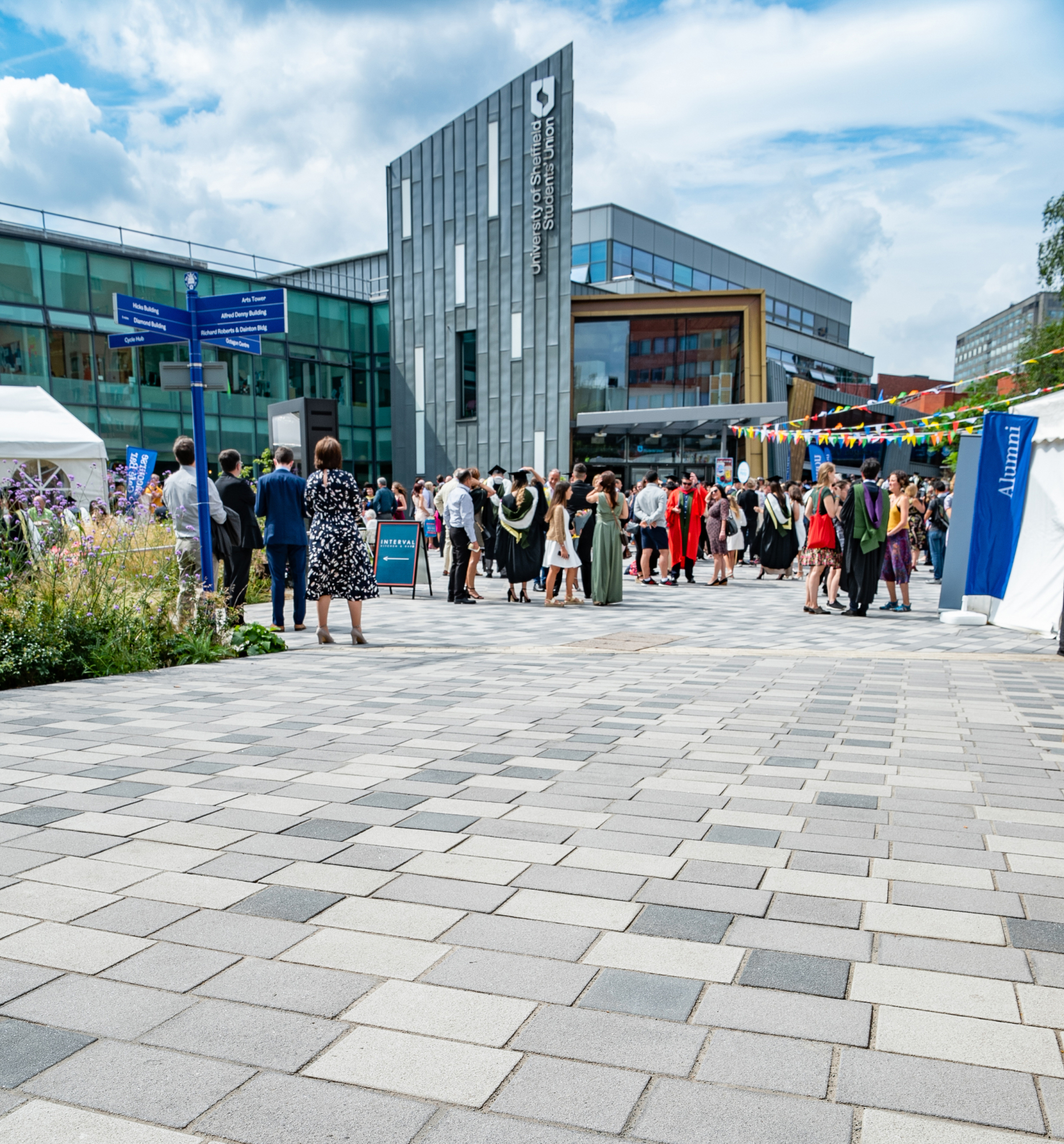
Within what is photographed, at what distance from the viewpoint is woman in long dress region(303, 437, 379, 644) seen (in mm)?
8617

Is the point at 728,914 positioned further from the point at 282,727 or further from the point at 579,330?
the point at 579,330

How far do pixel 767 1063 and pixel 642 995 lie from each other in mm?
376

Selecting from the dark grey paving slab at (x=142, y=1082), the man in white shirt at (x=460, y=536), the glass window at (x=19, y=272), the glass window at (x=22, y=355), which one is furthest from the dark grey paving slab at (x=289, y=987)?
the glass window at (x=19, y=272)

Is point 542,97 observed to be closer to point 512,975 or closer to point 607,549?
point 607,549

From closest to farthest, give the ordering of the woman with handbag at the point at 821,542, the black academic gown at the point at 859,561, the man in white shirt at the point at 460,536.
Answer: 1. the black academic gown at the point at 859,561
2. the woman with handbag at the point at 821,542
3. the man in white shirt at the point at 460,536

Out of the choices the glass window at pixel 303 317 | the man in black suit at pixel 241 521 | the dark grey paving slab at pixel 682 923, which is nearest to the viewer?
the dark grey paving slab at pixel 682 923

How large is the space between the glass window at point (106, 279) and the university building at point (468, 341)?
6cm

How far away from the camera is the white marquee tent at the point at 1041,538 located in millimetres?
10195

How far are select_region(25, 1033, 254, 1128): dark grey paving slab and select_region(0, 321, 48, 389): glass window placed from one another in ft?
93.4

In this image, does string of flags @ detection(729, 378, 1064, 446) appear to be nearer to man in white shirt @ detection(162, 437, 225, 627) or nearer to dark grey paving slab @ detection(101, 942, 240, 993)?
man in white shirt @ detection(162, 437, 225, 627)

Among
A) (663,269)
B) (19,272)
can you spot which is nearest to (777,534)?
(19,272)

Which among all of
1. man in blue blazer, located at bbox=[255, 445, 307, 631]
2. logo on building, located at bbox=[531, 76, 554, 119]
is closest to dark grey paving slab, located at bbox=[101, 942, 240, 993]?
man in blue blazer, located at bbox=[255, 445, 307, 631]

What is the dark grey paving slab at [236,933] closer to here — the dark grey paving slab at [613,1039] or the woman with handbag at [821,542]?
the dark grey paving slab at [613,1039]

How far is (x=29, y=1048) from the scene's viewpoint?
2133 mm
